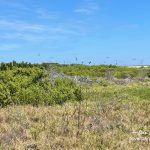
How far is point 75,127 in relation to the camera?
15.0 meters

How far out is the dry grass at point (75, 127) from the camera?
13023mm

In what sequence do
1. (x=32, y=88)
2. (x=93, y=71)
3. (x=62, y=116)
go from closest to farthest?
(x=62, y=116) < (x=32, y=88) < (x=93, y=71)

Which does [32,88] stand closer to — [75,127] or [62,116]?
[62,116]

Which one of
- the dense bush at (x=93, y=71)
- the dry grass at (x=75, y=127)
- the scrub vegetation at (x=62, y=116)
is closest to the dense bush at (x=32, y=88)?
the scrub vegetation at (x=62, y=116)

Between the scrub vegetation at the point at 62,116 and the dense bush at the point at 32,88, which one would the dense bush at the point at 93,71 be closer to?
the scrub vegetation at the point at 62,116

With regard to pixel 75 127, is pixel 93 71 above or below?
above

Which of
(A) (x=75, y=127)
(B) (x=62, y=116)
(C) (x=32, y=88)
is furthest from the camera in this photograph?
(C) (x=32, y=88)

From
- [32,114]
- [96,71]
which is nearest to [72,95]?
[32,114]

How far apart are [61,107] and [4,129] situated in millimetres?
5071

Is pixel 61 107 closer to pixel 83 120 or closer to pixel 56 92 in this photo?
pixel 56 92

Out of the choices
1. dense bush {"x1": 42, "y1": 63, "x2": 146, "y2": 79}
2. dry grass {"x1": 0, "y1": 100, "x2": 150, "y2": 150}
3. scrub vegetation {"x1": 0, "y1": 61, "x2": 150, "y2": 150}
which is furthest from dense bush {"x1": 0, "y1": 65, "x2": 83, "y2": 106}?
dense bush {"x1": 42, "y1": 63, "x2": 146, "y2": 79}

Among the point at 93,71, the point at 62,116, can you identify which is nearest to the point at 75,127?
the point at 62,116

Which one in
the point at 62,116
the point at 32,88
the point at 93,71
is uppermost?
the point at 93,71

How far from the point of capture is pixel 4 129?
1511 cm
